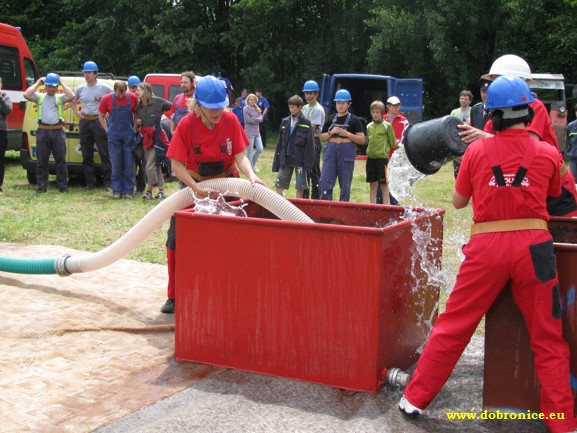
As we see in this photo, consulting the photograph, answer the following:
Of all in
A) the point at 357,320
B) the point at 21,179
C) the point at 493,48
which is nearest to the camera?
the point at 357,320

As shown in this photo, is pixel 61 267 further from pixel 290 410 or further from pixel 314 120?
pixel 314 120

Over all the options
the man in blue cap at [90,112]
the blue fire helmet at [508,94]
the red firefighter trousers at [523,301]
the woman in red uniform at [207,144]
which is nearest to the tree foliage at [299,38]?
the man in blue cap at [90,112]

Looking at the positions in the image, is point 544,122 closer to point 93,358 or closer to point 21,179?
point 93,358

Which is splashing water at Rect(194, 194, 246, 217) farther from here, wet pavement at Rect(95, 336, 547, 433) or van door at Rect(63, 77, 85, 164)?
van door at Rect(63, 77, 85, 164)

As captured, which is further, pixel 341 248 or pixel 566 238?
pixel 566 238

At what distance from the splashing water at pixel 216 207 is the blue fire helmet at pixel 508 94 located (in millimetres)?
1917

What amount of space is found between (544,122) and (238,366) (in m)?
2.55

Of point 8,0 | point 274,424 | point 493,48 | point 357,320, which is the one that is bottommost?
point 274,424

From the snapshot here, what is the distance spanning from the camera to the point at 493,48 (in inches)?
1144

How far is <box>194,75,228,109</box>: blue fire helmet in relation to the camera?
5426mm

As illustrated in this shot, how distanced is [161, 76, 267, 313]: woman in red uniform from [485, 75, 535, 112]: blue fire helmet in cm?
197

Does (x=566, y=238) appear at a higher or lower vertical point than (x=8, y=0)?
lower

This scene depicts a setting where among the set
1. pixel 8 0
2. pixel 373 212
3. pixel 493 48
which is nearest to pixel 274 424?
pixel 373 212

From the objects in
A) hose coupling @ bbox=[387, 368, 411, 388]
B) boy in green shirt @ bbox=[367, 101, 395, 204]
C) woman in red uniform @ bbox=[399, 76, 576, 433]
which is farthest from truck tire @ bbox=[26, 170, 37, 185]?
woman in red uniform @ bbox=[399, 76, 576, 433]
